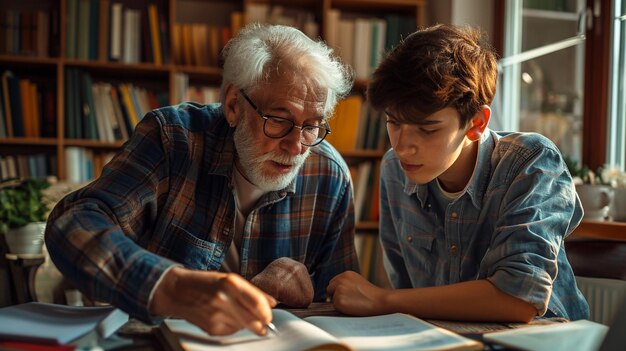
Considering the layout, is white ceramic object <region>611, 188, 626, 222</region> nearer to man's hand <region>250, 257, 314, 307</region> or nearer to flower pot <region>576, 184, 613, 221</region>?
flower pot <region>576, 184, 613, 221</region>

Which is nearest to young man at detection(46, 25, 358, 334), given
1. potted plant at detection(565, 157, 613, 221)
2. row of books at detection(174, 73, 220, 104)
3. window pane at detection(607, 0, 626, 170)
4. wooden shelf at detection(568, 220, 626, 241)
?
wooden shelf at detection(568, 220, 626, 241)

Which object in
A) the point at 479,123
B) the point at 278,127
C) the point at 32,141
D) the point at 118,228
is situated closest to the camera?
the point at 118,228

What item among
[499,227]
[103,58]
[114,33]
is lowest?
[499,227]

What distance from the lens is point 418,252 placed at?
1.51 meters

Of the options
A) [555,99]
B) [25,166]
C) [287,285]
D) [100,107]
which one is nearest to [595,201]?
[555,99]

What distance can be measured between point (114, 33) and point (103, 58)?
13 cm

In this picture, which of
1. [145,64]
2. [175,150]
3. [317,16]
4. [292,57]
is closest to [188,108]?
[175,150]

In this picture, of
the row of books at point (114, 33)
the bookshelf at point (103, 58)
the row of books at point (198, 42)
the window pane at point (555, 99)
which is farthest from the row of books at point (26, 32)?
the window pane at point (555, 99)

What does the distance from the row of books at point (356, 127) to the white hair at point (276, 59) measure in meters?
1.77

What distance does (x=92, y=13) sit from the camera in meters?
3.19

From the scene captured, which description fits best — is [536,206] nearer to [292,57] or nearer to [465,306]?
[465,306]

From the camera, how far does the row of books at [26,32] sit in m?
3.16

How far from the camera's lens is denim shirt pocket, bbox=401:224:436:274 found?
1479 millimetres

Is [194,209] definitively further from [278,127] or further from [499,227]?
[499,227]
